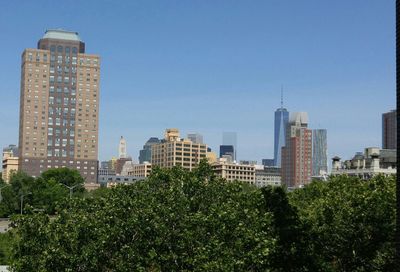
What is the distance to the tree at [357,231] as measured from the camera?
4044 cm

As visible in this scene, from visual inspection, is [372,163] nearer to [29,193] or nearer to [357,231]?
[29,193]

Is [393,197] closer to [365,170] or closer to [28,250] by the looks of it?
[28,250]

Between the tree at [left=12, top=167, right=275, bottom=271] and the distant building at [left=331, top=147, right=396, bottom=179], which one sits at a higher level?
the distant building at [left=331, top=147, right=396, bottom=179]

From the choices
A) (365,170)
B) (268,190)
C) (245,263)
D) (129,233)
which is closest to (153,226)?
(129,233)

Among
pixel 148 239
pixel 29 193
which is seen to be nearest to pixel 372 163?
pixel 29 193

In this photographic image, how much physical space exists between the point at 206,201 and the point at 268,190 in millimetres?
13124

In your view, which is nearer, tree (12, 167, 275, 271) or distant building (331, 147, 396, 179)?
tree (12, 167, 275, 271)

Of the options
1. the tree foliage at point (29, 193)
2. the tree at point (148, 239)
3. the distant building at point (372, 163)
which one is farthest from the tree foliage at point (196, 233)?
the tree foliage at point (29, 193)

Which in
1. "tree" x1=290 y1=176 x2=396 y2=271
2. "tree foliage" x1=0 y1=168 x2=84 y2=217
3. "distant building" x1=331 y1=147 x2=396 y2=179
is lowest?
"tree foliage" x1=0 y1=168 x2=84 y2=217

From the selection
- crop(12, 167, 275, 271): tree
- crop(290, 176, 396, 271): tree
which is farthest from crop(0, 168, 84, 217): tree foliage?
crop(12, 167, 275, 271): tree

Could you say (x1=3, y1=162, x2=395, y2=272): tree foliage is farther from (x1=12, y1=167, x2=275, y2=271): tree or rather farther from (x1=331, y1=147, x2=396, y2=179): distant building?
(x1=331, y1=147, x2=396, y2=179): distant building

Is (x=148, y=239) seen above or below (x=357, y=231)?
above

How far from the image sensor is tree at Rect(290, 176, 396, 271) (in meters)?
40.4

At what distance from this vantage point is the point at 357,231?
41375mm
